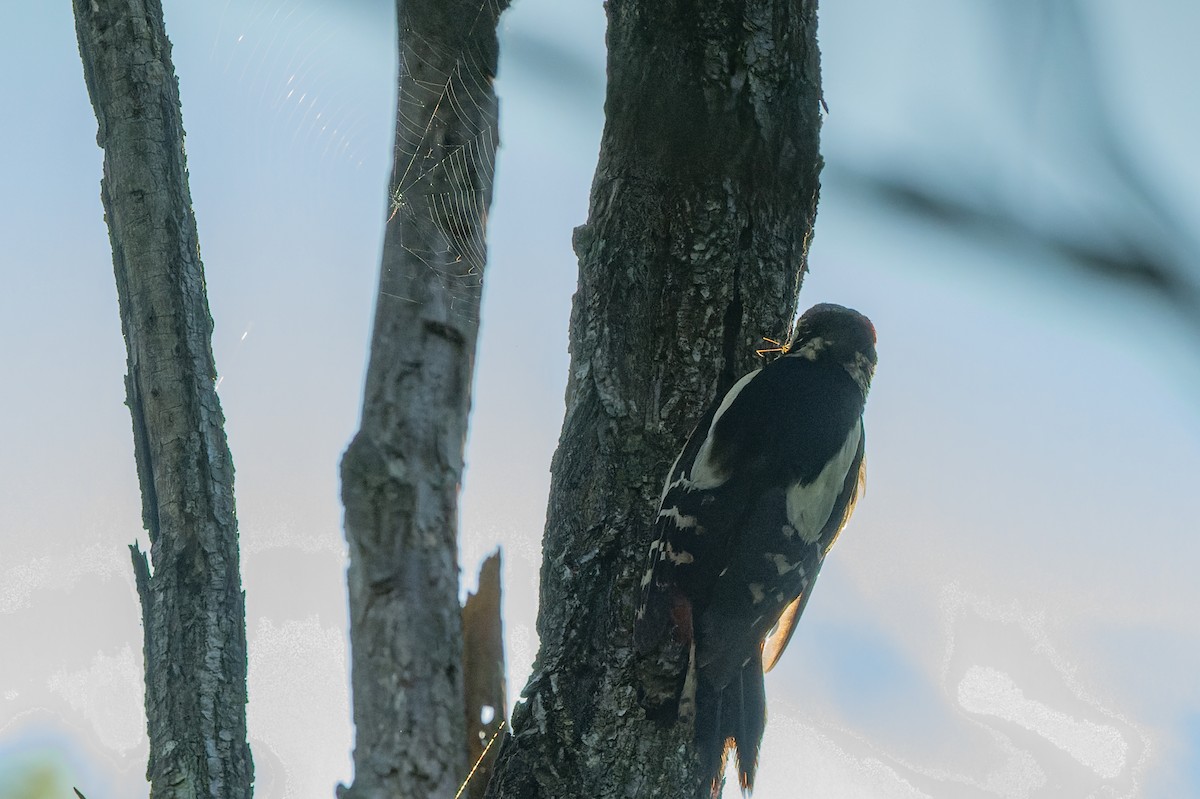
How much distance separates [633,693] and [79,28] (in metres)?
1.87

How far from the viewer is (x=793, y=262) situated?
2.46 meters

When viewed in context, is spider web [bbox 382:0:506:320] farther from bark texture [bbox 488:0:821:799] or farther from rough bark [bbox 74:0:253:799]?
rough bark [bbox 74:0:253:799]

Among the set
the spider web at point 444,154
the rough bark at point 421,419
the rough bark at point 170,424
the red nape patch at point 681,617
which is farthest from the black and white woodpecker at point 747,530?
the rough bark at point 170,424

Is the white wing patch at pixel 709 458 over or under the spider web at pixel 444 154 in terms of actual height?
under

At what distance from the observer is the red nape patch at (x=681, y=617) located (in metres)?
2.28

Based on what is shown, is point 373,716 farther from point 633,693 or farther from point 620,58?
point 620,58

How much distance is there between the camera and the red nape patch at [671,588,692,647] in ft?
7.48

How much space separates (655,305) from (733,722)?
85cm

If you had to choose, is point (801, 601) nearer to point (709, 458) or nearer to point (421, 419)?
point (709, 458)

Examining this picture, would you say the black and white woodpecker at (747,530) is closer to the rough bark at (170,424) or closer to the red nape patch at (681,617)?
the red nape patch at (681,617)

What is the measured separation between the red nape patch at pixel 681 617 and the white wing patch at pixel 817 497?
1.45ft

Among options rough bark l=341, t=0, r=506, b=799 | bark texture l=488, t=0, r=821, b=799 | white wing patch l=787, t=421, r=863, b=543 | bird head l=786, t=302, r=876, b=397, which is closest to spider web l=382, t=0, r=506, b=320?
rough bark l=341, t=0, r=506, b=799

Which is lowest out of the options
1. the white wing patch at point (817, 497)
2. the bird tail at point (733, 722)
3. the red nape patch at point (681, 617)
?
the bird tail at point (733, 722)

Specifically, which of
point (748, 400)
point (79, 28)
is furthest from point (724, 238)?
point (79, 28)
